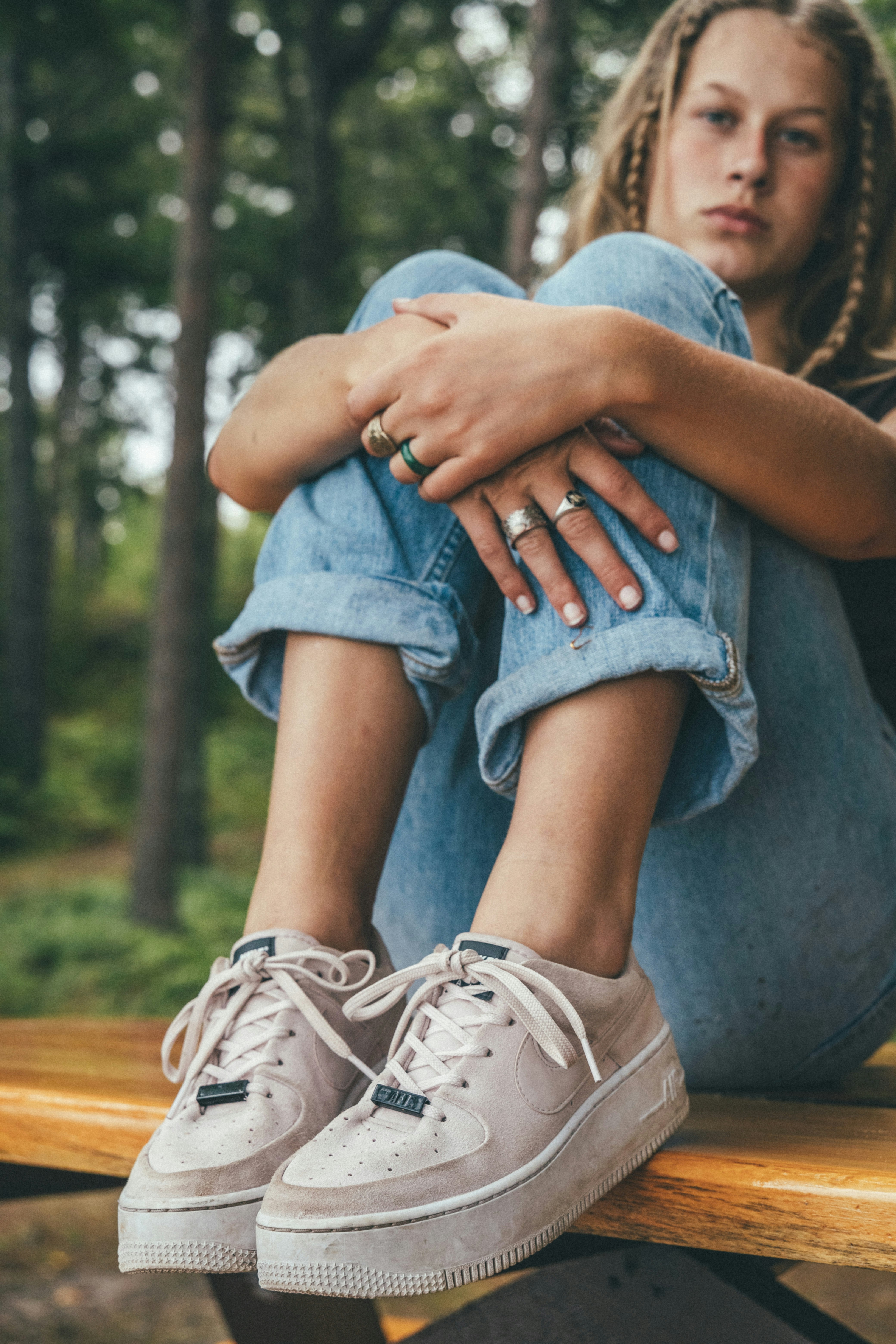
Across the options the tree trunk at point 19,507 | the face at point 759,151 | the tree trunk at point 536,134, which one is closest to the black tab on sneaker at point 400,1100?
the face at point 759,151

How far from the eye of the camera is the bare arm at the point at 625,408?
91cm

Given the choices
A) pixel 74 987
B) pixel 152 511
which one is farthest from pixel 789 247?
pixel 152 511

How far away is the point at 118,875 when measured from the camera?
9055 millimetres

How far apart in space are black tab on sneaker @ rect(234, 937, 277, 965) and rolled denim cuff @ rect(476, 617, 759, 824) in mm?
230

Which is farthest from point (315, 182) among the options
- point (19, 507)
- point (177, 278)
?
point (19, 507)

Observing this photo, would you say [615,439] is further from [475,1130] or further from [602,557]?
[475,1130]

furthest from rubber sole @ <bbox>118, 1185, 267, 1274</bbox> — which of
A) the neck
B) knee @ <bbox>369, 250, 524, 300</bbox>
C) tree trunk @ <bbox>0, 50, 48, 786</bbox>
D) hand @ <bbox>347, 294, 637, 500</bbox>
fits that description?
tree trunk @ <bbox>0, 50, 48, 786</bbox>

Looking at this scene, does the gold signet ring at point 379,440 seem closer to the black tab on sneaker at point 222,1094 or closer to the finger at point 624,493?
the finger at point 624,493

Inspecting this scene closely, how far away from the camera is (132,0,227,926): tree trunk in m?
5.34

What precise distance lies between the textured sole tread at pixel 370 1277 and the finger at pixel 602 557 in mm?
470

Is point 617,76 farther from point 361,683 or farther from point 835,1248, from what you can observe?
point 835,1248

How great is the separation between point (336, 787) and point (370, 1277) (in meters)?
0.41

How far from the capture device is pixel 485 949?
0.82m

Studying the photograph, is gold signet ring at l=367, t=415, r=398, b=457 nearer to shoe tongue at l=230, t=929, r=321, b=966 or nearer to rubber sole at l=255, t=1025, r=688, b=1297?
shoe tongue at l=230, t=929, r=321, b=966
